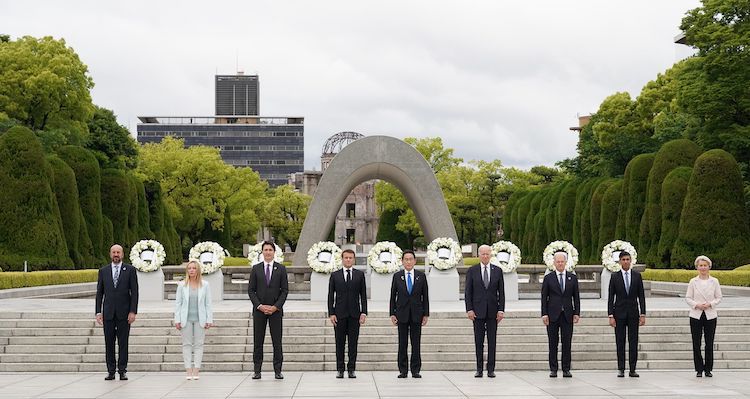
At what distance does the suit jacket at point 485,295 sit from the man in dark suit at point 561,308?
1.99ft

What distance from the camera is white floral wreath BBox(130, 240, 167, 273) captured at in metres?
20.9

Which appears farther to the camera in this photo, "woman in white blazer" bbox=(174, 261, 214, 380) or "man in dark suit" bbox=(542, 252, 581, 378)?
"man in dark suit" bbox=(542, 252, 581, 378)

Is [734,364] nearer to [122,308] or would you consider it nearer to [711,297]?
[711,297]

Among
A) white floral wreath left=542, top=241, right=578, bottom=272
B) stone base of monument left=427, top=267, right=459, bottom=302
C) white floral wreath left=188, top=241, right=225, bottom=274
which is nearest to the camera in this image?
white floral wreath left=542, top=241, right=578, bottom=272

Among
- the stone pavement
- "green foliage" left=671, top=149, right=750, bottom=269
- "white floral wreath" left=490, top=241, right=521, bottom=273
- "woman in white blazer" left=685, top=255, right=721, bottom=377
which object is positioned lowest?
the stone pavement

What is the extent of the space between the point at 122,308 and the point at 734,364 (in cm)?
872

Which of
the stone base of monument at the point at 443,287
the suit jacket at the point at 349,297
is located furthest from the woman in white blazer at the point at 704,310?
the stone base of monument at the point at 443,287

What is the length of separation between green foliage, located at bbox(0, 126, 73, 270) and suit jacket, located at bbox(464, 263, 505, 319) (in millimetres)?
18954

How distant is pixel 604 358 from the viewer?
14.2 metres

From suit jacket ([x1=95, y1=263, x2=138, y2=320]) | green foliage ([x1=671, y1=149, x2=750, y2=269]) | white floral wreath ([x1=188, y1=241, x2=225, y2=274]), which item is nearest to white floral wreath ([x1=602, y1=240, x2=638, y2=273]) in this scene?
white floral wreath ([x1=188, y1=241, x2=225, y2=274])

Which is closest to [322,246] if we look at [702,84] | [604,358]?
[604,358]

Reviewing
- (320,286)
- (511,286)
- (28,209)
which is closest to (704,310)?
(511,286)

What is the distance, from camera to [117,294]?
12594mm

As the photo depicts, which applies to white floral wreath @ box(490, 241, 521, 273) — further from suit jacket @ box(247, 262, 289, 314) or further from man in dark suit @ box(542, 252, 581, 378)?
suit jacket @ box(247, 262, 289, 314)
